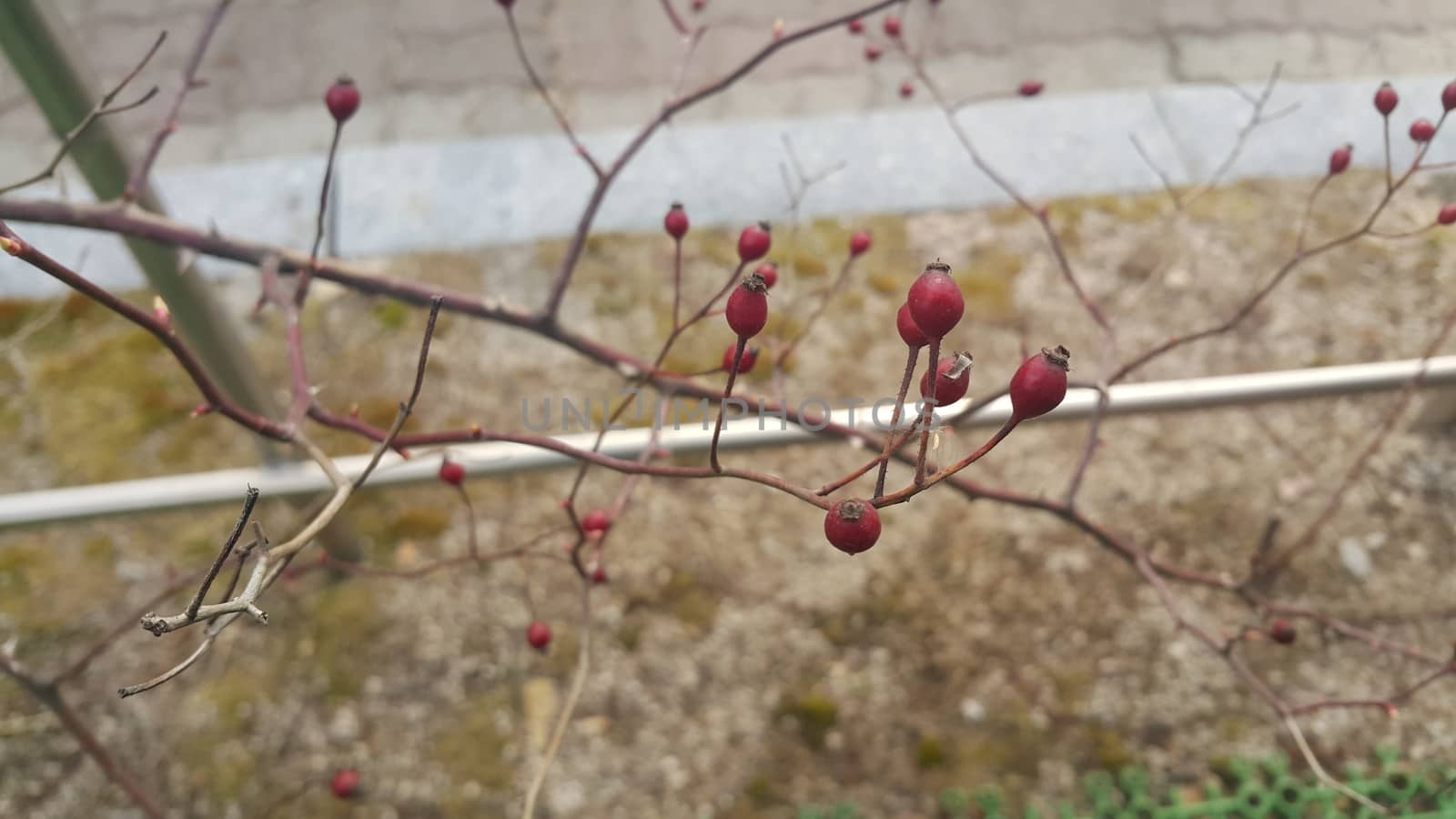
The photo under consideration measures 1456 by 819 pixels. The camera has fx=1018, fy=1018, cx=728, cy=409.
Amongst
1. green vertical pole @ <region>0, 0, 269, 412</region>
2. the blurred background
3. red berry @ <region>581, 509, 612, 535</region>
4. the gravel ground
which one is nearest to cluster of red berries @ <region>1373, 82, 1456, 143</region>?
the blurred background

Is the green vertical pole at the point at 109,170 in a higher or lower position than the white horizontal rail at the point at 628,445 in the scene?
higher

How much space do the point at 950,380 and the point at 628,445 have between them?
74 centimetres

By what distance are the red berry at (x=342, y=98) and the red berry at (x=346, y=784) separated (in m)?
0.85

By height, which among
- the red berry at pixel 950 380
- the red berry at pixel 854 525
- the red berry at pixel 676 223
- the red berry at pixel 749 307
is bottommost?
the red berry at pixel 676 223

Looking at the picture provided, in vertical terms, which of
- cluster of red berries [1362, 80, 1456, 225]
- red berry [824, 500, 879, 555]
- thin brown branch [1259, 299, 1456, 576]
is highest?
red berry [824, 500, 879, 555]

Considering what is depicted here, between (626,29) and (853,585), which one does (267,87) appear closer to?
(626,29)

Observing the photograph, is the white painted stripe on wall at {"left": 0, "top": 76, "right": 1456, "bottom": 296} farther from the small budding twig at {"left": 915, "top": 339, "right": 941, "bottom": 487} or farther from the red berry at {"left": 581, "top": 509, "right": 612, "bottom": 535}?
the small budding twig at {"left": 915, "top": 339, "right": 941, "bottom": 487}

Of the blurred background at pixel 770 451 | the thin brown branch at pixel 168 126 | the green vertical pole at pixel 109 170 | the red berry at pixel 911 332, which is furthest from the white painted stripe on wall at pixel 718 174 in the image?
the red berry at pixel 911 332

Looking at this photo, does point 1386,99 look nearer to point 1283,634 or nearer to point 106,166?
point 1283,634

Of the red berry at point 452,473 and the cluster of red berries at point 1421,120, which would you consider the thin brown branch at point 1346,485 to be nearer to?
the cluster of red berries at point 1421,120

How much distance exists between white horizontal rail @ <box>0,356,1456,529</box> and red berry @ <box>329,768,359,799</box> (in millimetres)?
359

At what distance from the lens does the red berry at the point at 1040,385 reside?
0.42 m

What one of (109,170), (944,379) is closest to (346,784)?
(109,170)

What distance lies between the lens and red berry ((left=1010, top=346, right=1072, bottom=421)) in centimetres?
42
